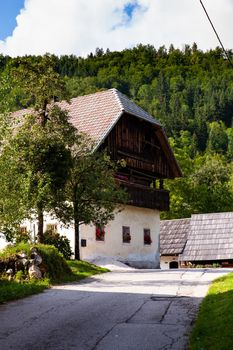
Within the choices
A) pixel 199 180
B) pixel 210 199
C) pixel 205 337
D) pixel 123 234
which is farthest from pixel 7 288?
pixel 199 180

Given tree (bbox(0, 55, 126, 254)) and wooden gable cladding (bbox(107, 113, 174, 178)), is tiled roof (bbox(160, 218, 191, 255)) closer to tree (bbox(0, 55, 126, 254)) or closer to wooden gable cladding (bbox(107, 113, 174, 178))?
wooden gable cladding (bbox(107, 113, 174, 178))

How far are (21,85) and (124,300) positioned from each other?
13.2 meters

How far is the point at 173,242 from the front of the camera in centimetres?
4309

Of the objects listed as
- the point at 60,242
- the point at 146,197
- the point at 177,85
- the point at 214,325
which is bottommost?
the point at 214,325

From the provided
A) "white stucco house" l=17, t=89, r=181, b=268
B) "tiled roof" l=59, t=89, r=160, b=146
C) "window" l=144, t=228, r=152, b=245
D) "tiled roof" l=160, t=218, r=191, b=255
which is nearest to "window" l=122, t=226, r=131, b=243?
"white stucco house" l=17, t=89, r=181, b=268

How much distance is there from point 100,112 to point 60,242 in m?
8.62

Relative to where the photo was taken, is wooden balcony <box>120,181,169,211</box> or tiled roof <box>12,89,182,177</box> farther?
wooden balcony <box>120,181,169,211</box>

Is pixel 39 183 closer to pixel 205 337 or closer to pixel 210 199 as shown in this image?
pixel 205 337

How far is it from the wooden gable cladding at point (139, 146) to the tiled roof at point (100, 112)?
0.75m

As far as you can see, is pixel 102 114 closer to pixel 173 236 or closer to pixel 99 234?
pixel 99 234

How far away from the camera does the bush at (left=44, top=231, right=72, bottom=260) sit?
25.7 m

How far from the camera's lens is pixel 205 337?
833 centimetres

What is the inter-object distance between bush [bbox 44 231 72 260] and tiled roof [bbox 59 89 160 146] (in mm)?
5041

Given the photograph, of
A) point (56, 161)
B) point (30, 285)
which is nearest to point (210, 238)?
point (56, 161)
